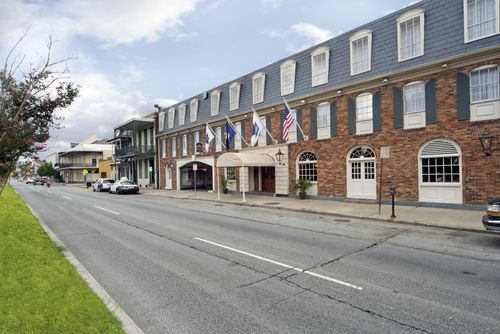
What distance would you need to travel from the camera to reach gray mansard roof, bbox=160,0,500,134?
1319cm

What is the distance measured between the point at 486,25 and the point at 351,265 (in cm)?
1260

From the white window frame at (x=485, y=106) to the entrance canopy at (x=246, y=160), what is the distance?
11271 millimetres

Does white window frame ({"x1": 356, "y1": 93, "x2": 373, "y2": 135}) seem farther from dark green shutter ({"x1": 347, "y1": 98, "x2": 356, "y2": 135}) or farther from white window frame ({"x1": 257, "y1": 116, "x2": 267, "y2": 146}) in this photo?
white window frame ({"x1": 257, "y1": 116, "x2": 267, "y2": 146})

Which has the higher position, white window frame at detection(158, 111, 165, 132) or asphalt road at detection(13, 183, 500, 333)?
white window frame at detection(158, 111, 165, 132)

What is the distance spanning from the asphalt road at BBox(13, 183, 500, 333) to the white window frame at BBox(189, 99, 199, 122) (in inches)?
820

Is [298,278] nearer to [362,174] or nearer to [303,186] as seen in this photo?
[362,174]

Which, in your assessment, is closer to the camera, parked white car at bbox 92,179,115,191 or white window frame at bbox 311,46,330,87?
white window frame at bbox 311,46,330,87

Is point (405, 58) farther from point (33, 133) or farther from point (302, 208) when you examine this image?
point (33, 133)

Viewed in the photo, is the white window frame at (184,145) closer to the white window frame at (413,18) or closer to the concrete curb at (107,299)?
the white window frame at (413,18)

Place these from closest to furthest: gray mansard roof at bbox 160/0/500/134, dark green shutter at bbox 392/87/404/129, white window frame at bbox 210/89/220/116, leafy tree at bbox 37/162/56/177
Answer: gray mansard roof at bbox 160/0/500/134 < dark green shutter at bbox 392/87/404/129 < white window frame at bbox 210/89/220/116 < leafy tree at bbox 37/162/56/177

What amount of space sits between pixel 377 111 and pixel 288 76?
684cm

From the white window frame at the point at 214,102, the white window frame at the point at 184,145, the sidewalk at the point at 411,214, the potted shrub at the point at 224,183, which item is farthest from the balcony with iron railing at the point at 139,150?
the sidewalk at the point at 411,214

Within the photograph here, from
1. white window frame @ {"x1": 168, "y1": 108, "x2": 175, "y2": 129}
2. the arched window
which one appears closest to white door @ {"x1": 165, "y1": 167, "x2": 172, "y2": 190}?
white window frame @ {"x1": 168, "y1": 108, "x2": 175, "y2": 129}

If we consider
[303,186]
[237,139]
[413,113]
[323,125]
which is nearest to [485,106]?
[413,113]
